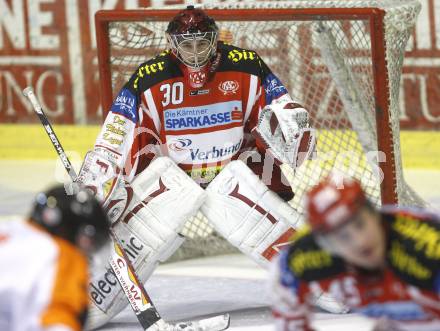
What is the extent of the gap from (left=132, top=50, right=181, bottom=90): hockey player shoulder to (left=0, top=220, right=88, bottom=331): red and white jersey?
1969 millimetres

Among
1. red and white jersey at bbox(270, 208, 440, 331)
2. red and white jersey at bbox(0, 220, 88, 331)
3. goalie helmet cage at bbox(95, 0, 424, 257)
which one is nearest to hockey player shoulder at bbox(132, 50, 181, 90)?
goalie helmet cage at bbox(95, 0, 424, 257)

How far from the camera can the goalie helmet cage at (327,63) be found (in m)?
5.21

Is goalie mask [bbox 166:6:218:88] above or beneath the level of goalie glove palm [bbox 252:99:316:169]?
above

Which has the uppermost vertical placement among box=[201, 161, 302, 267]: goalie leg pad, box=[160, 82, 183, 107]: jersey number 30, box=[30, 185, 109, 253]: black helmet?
box=[30, 185, 109, 253]: black helmet

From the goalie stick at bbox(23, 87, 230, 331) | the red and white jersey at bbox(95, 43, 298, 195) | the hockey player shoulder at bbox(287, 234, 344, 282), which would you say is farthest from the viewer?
the red and white jersey at bbox(95, 43, 298, 195)

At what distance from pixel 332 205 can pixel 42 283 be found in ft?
2.09

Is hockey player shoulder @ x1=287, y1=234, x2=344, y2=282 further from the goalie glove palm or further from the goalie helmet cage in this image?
the goalie helmet cage

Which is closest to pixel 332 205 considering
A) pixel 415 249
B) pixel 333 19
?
pixel 415 249

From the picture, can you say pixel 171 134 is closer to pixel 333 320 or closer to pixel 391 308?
pixel 333 320

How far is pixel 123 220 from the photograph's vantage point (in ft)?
16.3

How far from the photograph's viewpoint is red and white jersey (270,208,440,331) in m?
3.21

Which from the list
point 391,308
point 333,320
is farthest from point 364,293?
point 333,320

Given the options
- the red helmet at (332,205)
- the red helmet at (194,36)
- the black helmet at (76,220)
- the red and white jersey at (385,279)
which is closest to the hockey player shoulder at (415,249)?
the red and white jersey at (385,279)

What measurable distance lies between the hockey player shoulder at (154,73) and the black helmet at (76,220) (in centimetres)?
185
